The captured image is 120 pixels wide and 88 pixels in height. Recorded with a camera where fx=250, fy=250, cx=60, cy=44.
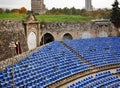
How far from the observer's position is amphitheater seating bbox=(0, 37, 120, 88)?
22.3 metres

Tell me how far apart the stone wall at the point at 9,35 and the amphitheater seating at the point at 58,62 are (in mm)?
3323

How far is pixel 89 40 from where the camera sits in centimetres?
4100

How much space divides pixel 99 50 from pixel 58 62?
975cm

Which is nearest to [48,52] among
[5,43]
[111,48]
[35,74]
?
[5,43]

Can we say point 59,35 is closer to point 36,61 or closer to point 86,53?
point 86,53

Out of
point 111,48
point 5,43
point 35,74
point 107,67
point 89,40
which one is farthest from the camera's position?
point 89,40

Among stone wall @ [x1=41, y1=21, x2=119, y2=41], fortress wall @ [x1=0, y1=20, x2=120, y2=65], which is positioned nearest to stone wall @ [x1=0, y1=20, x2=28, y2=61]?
fortress wall @ [x1=0, y1=20, x2=120, y2=65]

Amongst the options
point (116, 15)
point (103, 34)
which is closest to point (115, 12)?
point (116, 15)

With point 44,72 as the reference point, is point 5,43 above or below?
above

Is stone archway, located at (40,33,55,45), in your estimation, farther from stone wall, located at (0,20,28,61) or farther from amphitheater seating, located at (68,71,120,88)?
amphitheater seating, located at (68,71,120,88)

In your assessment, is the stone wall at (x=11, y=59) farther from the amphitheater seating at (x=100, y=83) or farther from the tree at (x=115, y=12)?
the tree at (x=115, y=12)

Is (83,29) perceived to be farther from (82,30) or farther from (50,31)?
(50,31)

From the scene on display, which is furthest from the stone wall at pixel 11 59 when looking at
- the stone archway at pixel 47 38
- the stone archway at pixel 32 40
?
the stone archway at pixel 47 38

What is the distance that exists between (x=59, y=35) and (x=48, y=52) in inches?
472
